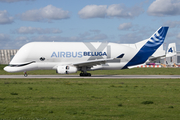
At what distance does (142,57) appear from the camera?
43.5 metres

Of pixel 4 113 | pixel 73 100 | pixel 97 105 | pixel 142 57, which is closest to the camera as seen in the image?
pixel 4 113

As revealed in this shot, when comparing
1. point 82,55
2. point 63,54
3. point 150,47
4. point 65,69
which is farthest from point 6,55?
point 150,47

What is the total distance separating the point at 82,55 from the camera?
41.0 metres

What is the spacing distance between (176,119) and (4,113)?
8.00 metres

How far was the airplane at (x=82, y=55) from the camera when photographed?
129 ft

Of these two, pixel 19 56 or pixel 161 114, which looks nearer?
pixel 161 114

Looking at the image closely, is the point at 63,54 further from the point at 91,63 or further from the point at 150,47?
the point at 150,47

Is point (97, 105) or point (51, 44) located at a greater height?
point (51, 44)

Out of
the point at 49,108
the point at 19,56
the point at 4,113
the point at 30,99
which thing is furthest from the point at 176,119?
the point at 19,56

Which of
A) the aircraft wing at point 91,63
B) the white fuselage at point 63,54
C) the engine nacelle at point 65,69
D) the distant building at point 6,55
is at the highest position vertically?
the distant building at point 6,55

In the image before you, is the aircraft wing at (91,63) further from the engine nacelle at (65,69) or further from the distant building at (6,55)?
the distant building at (6,55)

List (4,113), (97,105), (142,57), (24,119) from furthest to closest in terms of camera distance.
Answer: (142,57)
(97,105)
(4,113)
(24,119)

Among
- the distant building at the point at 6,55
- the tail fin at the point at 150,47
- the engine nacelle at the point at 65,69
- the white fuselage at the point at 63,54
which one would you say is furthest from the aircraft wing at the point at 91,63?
the distant building at the point at 6,55

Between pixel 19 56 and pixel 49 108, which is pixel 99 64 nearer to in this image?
pixel 19 56
